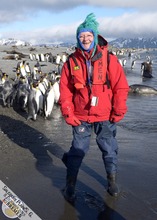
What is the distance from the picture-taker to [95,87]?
3854 millimetres

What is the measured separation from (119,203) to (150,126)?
4.57m

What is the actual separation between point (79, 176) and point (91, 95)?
1.32 meters

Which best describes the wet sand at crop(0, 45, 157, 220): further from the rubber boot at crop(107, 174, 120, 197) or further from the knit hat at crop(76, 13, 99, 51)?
the knit hat at crop(76, 13, 99, 51)

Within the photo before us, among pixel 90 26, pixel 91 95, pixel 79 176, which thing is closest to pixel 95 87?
pixel 91 95

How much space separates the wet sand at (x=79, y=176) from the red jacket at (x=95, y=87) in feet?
3.16

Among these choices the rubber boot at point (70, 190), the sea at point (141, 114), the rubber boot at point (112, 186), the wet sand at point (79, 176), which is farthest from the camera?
the sea at point (141, 114)

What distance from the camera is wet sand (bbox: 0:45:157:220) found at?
12.2 ft

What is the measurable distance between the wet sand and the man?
0.21 m

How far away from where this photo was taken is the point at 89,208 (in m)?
3.76

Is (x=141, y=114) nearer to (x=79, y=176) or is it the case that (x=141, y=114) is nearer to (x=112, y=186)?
(x=79, y=176)

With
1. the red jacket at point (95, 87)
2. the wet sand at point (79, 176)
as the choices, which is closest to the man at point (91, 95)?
the red jacket at point (95, 87)

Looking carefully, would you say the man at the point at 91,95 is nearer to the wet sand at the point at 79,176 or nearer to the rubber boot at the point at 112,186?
the rubber boot at the point at 112,186

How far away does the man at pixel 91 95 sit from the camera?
3.79 meters

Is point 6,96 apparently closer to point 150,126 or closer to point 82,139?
point 150,126
